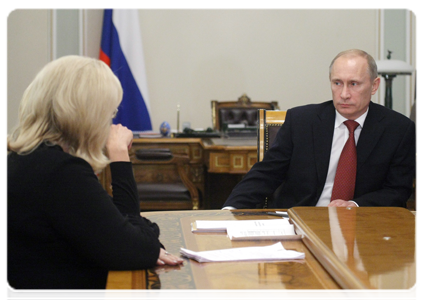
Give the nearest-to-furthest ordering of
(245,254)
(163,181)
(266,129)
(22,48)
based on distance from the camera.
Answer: (245,254)
(266,129)
(163,181)
(22,48)

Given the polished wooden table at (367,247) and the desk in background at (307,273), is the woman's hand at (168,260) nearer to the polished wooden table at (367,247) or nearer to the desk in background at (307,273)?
the desk in background at (307,273)

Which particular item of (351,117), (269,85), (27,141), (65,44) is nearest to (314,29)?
(269,85)

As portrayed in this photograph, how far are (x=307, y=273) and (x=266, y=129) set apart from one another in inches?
56.6

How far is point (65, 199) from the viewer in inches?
42.9

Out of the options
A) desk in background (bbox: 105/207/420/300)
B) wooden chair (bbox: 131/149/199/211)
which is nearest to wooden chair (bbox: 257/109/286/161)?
desk in background (bbox: 105/207/420/300)

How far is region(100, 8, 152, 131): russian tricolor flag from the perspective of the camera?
5.58m

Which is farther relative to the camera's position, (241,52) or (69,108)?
(241,52)

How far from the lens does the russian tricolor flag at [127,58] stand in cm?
558

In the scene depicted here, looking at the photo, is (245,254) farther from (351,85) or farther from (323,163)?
(351,85)

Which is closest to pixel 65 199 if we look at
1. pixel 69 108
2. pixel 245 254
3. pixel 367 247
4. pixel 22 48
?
pixel 69 108

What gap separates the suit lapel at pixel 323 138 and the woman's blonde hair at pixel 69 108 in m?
1.26

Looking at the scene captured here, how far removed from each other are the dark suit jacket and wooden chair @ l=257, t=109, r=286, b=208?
0.46 feet

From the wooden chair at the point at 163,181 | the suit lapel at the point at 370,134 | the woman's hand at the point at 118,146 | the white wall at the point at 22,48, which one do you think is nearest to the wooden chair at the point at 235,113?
the wooden chair at the point at 163,181

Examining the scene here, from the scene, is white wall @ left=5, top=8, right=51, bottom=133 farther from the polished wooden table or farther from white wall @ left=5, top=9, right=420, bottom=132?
the polished wooden table
